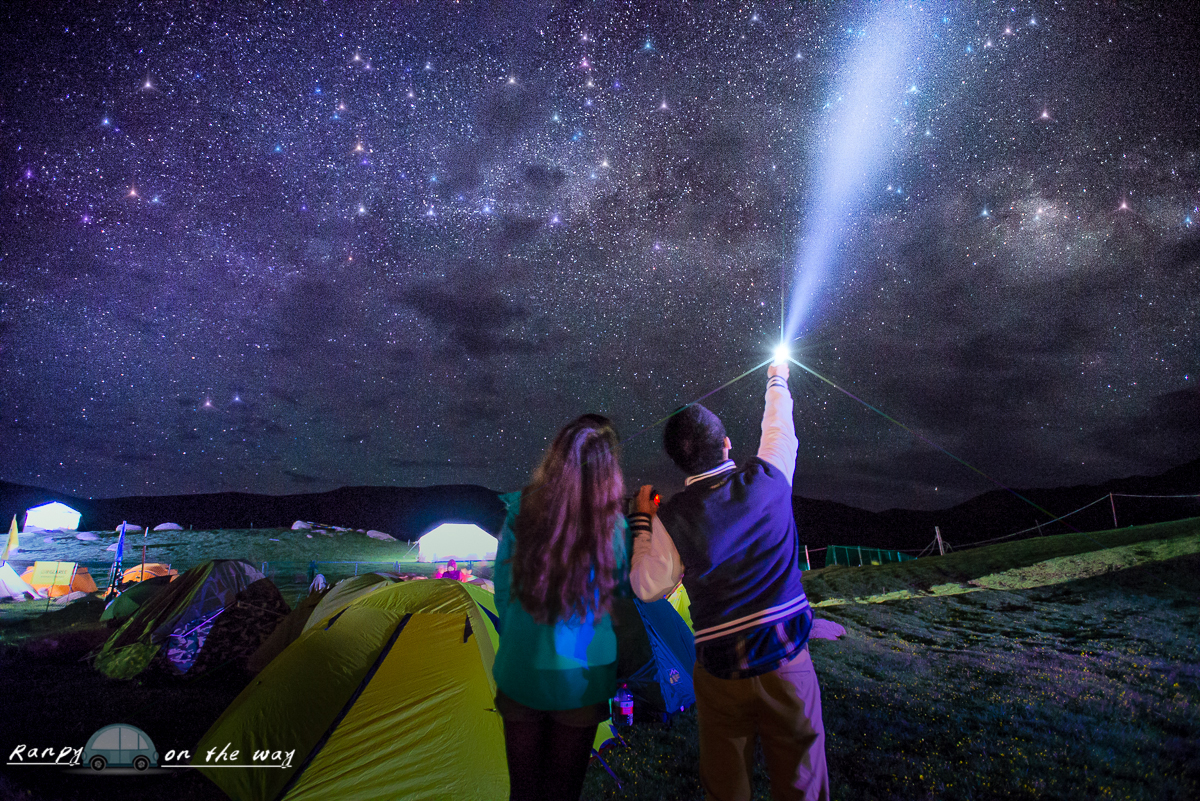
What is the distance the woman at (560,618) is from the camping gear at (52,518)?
70858 millimetres

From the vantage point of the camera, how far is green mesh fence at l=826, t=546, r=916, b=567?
2473 cm

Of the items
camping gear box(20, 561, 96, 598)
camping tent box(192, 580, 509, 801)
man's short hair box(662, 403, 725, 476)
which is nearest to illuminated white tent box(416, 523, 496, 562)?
camping gear box(20, 561, 96, 598)

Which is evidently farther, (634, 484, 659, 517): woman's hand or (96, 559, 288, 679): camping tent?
(96, 559, 288, 679): camping tent

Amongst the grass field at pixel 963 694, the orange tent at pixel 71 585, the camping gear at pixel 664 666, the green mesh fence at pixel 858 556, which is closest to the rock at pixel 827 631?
the grass field at pixel 963 694

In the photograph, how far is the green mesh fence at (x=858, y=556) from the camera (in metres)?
24.7

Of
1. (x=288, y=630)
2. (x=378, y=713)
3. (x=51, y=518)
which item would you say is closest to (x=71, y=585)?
(x=288, y=630)

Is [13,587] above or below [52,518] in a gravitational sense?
below

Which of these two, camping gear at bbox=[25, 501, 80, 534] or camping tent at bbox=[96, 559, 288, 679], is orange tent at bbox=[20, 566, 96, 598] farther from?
camping gear at bbox=[25, 501, 80, 534]

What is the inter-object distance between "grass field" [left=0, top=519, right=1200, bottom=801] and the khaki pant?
132 inches

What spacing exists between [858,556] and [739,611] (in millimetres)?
26239

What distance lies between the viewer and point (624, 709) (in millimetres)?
6562

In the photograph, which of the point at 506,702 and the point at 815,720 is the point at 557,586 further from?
the point at 815,720

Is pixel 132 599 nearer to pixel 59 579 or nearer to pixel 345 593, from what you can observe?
pixel 345 593

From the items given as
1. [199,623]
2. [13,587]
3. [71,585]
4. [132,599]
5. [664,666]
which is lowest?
[664,666]
